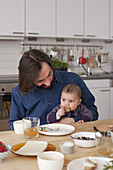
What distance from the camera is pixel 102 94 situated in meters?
3.76

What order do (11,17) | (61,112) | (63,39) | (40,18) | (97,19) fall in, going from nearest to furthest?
(61,112), (11,17), (40,18), (97,19), (63,39)

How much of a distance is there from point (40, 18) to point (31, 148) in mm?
2729

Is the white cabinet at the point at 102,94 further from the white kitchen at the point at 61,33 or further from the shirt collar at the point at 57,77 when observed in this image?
the shirt collar at the point at 57,77

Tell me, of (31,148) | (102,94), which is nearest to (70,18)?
(102,94)

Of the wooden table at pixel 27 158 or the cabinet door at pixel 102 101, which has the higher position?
the wooden table at pixel 27 158

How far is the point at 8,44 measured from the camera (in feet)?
12.7

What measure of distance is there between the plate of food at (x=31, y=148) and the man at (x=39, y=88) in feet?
1.76

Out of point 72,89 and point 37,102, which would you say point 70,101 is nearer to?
point 72,89

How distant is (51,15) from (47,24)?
15 cm

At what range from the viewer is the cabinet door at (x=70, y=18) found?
12.2 ft

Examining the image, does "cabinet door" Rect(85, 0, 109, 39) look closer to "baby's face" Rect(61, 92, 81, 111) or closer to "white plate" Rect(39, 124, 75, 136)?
"baby's face" Rect(61, 92, 81, 111)

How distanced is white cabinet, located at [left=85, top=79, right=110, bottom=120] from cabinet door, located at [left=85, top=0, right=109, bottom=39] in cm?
76

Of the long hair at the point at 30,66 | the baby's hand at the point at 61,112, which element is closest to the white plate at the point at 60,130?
the baby's hand at the point at 61,112

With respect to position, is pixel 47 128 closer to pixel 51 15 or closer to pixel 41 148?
pixel 41 148
